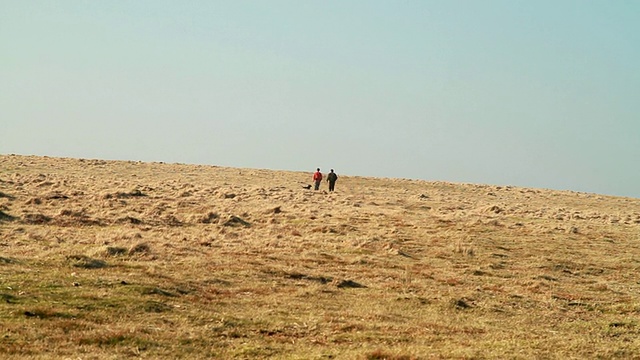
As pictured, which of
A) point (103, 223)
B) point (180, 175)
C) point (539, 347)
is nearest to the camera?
point (539, 347)

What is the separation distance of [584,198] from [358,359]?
2429 inches

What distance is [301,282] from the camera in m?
18.0

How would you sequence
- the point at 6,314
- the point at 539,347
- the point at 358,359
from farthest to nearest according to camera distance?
1. the point at 539,347
2. the point at 6,314
3. the point at 358,359

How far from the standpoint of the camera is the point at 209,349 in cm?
1102

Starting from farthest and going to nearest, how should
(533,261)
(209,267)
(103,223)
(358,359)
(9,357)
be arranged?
(103,223)
(533,261)
(209,267)
(358,359)
(9,357)

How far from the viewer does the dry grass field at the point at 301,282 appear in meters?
11.6

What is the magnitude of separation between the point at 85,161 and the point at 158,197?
109 ft

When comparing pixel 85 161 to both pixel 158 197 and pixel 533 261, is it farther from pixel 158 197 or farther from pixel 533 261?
pixel 533 261

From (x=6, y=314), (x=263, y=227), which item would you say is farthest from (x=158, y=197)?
(x=6, y=314)

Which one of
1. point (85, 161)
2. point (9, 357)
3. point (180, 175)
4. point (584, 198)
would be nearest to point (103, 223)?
point (9, 357)

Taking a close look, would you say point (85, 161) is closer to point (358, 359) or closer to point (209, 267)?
point (209, 267)

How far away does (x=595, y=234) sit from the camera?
34031mm

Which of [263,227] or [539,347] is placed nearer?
A: [539,347]

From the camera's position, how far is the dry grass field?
38.1ft
